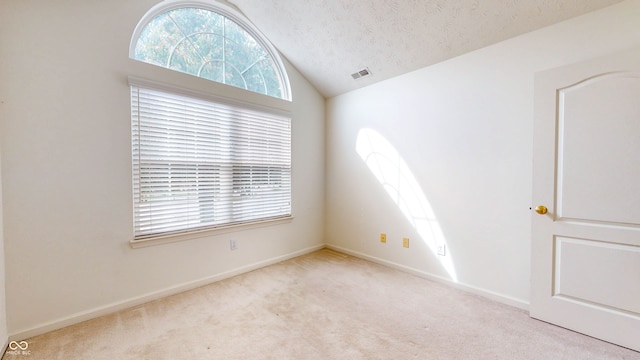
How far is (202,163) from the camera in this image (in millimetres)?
2666

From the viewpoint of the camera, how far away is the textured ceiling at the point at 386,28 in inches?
81.6

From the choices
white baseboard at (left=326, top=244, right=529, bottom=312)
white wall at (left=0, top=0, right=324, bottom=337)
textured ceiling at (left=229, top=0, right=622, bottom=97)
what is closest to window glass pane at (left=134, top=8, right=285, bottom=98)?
white wall at (left=0, top=0, right=324, bottom=337)

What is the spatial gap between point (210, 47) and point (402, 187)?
2.68 meters

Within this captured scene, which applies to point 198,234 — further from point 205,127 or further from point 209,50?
point 209,50

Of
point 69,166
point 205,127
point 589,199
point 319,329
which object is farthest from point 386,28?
point 69,166

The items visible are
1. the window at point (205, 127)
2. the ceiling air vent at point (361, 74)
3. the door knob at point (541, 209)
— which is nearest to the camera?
the door knob at point (541, 209)

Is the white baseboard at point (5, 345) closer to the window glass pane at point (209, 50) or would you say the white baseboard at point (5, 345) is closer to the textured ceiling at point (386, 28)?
the window glass pane at point (209, 50)

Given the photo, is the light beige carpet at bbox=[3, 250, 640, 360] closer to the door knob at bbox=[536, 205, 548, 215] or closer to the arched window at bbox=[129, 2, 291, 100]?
the door knob at bbox=[536, 205, 548, 215]

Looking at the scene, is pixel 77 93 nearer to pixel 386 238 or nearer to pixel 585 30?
pixel 386 238

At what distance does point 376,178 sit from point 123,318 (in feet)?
9.52

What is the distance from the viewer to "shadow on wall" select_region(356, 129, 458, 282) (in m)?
2.78

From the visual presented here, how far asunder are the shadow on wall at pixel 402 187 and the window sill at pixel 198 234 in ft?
4.63

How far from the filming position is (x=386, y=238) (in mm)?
3258

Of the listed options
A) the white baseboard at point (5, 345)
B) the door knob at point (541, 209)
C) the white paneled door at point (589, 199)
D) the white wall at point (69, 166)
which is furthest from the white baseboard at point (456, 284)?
the white baseboard at point (5, 345)
